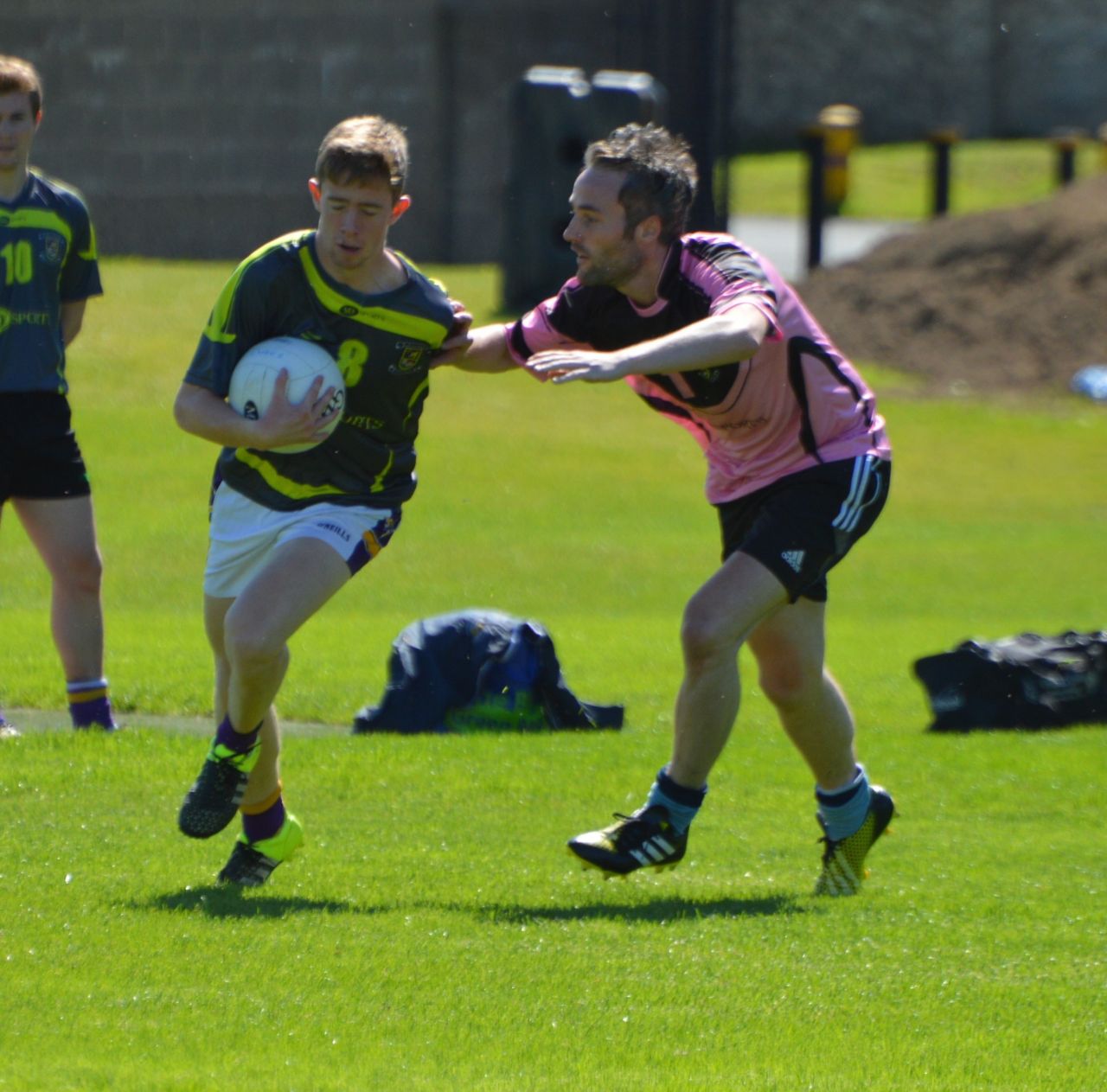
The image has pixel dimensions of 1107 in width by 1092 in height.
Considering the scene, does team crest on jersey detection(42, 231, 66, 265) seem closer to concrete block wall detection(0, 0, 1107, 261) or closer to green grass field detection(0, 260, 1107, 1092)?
green grass field detection(0, 260, 1107, 1092)

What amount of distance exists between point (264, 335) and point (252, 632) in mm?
846

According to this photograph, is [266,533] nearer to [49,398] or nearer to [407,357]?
[407,357]

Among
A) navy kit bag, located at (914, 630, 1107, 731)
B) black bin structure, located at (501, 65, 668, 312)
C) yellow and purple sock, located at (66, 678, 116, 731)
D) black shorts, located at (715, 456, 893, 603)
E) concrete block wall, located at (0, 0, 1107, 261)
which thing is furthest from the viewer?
concrete block wall, located at (0, 0, 1107, 261)

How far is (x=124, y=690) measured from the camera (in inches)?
337

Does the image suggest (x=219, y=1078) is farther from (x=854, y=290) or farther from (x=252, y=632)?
(x=854, y=290)

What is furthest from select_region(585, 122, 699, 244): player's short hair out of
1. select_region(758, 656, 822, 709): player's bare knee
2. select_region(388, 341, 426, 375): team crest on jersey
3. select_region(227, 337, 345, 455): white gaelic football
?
select_region(758, 656, 822, 709): player's bare knee

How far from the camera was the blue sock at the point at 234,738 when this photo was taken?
17.2 ft

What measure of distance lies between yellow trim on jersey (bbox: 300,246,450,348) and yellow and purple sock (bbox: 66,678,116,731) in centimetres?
262

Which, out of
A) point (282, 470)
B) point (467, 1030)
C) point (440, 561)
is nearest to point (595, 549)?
point (440, 561)

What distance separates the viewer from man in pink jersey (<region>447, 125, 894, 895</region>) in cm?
545

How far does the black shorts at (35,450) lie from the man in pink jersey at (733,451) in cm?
216

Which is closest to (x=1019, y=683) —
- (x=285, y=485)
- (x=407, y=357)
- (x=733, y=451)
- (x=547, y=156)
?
(x=733, y=451)

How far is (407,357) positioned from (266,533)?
2.06 ft

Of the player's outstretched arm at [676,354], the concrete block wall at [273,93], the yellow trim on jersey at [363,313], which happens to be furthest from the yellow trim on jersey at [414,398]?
the concrete block wall at [273,93]
